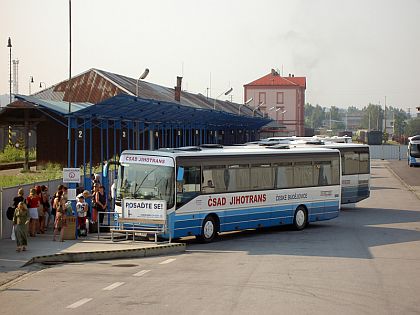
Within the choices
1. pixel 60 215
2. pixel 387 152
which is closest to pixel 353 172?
pixel 60 215

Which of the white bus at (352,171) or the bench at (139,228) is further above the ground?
the white bus at (352,171)

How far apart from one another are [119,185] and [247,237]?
4806mm

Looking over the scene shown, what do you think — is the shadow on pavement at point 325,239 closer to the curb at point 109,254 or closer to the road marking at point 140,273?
the curb at point 109,254

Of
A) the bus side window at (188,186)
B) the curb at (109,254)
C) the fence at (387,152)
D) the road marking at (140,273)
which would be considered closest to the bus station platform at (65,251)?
the curb at (109,254)

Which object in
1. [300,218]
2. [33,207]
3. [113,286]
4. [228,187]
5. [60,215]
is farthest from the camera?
[300,218]

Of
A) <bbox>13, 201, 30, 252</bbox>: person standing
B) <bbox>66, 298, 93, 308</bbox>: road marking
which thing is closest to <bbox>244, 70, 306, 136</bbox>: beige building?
<bbox>13, 201, 30, 252</bbox>: person standing

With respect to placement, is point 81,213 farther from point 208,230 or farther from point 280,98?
point 280,98

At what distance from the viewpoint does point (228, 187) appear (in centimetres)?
2595

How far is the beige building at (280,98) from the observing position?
447 ft

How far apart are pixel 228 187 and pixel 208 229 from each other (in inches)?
62.3

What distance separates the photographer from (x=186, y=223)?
24.2 meters

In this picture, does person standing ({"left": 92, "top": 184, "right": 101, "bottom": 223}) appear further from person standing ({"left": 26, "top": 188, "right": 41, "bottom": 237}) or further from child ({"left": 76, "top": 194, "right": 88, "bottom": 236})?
person standing ({"left": 26, "top": 188, "right": 41, "bottom": 237})

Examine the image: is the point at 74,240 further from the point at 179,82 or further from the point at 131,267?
the point at 179,82

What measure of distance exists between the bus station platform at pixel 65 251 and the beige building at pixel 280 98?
11302 centimetres
